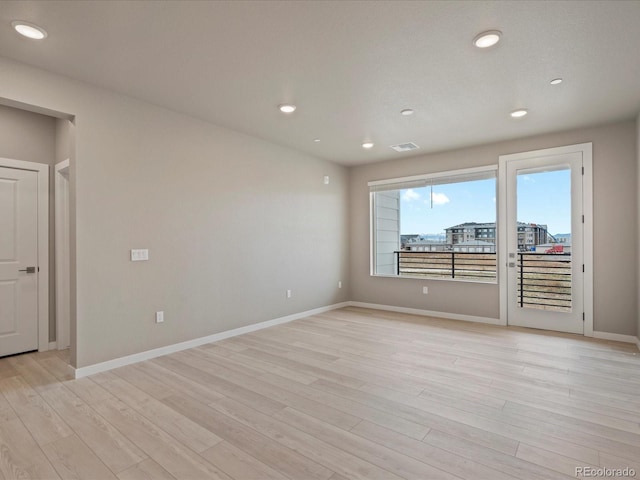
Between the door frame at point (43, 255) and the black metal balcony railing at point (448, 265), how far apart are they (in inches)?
203

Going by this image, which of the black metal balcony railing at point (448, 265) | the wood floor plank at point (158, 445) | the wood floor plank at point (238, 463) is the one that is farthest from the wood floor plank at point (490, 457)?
the black metal balcony railing at point (448, 265)

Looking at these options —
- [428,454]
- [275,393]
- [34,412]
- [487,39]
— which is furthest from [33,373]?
[487,39]

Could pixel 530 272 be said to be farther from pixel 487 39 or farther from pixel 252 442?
pixel 252 442

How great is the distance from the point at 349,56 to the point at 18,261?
413 cm

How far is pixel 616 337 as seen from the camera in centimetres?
420

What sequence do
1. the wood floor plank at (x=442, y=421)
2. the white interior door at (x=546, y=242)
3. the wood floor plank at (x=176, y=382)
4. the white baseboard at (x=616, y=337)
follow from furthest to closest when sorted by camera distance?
the white interior door at (x=546, y=242) → the white baseboard at (x=616, y=337) → the wood floor plank at (x=176, y=382) → the wood floor plank at (x=442, y=421)

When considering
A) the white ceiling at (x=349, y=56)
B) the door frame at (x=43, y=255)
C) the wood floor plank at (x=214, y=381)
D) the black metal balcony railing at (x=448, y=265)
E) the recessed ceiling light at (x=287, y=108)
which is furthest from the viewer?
the black metal balcony railing at (x=448, y=265)

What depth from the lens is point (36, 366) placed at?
3.45 metres

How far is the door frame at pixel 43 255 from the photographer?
13.0 ft

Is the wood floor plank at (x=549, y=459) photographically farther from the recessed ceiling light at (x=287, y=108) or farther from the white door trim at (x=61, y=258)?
the white door trim at (x=61, y=258)

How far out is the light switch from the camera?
3.51m

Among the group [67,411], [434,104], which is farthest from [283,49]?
[67,411]

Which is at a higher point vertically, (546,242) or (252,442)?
(546,242)

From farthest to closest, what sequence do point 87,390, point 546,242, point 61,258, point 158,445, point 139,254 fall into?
point 546,242
point 61,258
point 139,254
point 87,390
point 158,445
